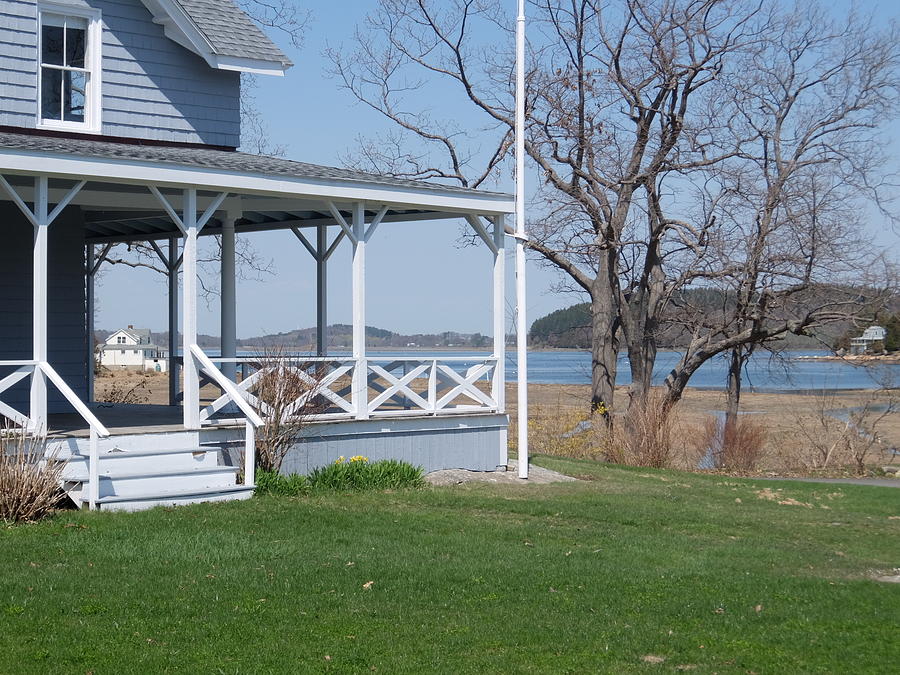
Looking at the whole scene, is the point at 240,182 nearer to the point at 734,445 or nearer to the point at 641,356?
the point at 734,445

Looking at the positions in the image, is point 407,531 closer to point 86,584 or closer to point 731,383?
point 86,584

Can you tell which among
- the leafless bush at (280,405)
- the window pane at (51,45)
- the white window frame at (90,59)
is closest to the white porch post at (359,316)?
the leafless bush at (280,405)

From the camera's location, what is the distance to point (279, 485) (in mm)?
13344

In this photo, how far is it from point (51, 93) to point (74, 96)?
1.11 feet

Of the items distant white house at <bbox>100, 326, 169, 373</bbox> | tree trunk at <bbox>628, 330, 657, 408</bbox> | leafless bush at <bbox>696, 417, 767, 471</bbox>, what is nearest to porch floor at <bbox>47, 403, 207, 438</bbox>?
leafless bush at <bbox>696, 417, 767, 471</bbox>

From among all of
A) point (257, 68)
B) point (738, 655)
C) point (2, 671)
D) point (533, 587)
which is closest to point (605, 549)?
point (533, 587)

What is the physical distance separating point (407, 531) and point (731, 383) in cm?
2290

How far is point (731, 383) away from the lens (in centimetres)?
3250

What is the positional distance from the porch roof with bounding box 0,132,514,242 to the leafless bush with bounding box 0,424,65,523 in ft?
10.3

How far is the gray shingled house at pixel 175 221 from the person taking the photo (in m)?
12.6

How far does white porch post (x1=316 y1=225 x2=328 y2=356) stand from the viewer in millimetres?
18812

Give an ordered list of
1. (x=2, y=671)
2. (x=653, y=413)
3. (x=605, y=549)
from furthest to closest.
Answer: (x=653, y=413)
(x=605, y=549)
(x=2, y=671)

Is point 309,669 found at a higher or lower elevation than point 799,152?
lower

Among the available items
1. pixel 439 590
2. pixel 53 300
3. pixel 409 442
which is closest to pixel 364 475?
pixel 409 442
